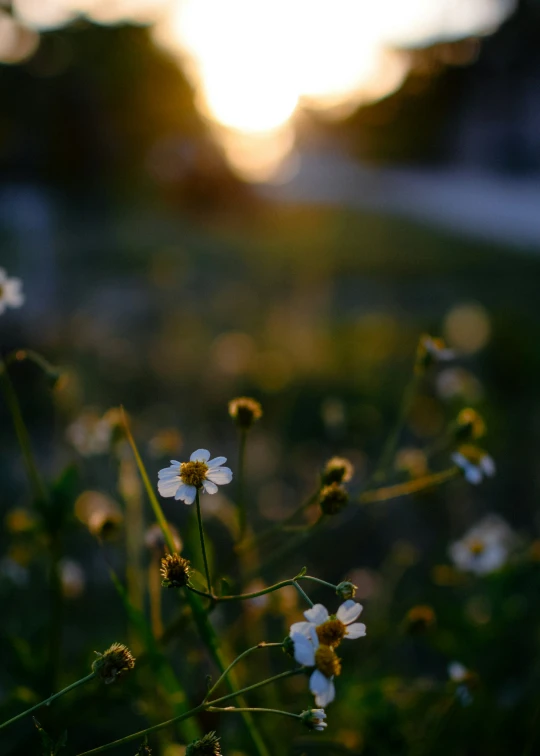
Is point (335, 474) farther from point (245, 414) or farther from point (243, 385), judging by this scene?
point (243, 385)

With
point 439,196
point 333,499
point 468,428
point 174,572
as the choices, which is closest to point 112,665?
point 174,572

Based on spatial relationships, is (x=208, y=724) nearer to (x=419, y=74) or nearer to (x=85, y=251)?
(x=85, y=251)

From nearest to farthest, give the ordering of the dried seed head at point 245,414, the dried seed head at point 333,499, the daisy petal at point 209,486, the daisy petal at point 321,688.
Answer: the daisy petal at point 321,688
the daisy petal at point 209,486
the dried seed head at point 333,499
the dried seed head at point 245,414

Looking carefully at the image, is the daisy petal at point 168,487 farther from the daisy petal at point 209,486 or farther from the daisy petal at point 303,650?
the daisy petal at point 303,650

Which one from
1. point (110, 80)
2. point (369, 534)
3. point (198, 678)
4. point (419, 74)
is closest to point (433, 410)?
point (369, 534)

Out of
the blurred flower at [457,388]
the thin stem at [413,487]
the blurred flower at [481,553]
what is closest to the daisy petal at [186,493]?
the thin stem at [413,487]

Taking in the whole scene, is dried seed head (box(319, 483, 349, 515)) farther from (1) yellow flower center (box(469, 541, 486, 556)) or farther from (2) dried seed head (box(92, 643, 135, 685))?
(1) yellow flower center (box(469, 541, 486, 556))

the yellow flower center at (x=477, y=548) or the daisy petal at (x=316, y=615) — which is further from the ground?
the yellow flower center at (x=477, y=548)

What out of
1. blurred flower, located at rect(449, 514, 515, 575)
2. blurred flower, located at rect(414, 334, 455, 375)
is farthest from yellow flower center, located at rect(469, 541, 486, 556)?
blurred flower, located at rect(414, 334, 455, 375)
